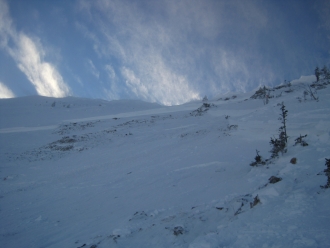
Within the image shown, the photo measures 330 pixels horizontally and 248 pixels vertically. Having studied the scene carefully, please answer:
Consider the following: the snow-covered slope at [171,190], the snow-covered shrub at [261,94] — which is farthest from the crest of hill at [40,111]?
the snow-covered shrub at [261,94]

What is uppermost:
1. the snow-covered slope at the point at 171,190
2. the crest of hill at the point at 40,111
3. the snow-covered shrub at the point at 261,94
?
the crest of hill at the point at 40,111

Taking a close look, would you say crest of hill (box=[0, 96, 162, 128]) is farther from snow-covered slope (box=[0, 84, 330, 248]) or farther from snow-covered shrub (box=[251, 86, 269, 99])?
snow-covered shrub (box=[251, 86, 269, 99])

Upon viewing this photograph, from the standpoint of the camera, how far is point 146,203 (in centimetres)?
842

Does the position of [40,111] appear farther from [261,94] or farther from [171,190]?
[261,94]

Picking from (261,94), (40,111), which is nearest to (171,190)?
(40,111)

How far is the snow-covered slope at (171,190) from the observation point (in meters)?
4.66

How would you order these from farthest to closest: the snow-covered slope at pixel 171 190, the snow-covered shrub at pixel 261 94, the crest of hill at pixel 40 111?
1. the snow-covered shrub at pixel 261 94
2. the crest of hill at pixel 40 111
3. the snow-covered slope at pixel 171 190

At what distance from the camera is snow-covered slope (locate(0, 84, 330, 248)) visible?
466 centimetres

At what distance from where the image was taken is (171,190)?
9.34 metres

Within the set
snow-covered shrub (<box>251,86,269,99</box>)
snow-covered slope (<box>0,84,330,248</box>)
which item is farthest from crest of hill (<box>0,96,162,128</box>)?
snow-covered shrub (<box>251,86,269,99</box>)

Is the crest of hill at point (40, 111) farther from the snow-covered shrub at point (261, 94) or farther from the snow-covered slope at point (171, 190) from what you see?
the snow-covered shrub at point (261, 94)

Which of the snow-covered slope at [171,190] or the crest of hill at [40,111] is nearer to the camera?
the snow-covered slope at [171,190]

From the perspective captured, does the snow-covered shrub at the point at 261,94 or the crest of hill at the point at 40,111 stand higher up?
the crest of hill at the point at 40,111

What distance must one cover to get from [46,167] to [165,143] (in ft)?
35.7
